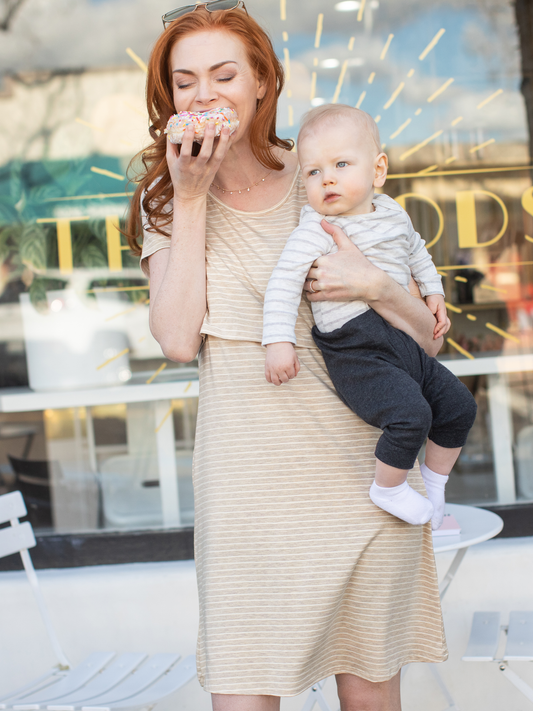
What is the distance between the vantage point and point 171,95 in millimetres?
1431

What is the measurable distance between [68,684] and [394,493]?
1320 millimetres

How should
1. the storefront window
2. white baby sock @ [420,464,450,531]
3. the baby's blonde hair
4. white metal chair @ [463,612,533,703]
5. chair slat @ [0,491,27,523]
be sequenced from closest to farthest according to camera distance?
the baby's blonde hair, white baby sock @ [420,464,450,531], white metal chair @ [463,612,533,703], chair slat @ [0,491,27,523], the storefront window

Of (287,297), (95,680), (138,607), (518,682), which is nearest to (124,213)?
(138,607)

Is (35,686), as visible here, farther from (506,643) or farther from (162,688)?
(506,643)

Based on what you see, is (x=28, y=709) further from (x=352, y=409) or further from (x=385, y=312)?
(x=385, y=312)

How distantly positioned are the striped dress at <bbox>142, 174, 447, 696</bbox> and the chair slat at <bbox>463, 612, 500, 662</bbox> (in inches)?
30.8

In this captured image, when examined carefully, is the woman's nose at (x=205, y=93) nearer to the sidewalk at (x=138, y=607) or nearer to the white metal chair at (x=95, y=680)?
the white metal chair at (x=95, y=680)

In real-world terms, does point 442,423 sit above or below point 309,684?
above

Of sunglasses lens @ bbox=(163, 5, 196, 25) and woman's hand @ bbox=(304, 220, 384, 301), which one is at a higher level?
sunglasses lens @ bbox=(163, 5, 196, 25)

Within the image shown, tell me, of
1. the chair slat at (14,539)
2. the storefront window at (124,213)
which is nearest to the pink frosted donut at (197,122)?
the chair slat at (14,539)

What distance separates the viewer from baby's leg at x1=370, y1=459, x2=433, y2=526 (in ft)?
4.14

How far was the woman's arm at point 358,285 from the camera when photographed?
4.23 ft

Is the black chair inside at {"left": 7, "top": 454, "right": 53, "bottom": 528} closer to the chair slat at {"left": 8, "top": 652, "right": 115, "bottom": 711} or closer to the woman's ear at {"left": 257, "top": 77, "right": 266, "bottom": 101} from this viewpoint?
the chair slat at {"left": 8, "top": 652, "right": 115, "bottom": 711}

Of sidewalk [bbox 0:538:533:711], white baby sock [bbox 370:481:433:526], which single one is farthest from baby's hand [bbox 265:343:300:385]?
sidewalk [bbox 0:538:533:711]
